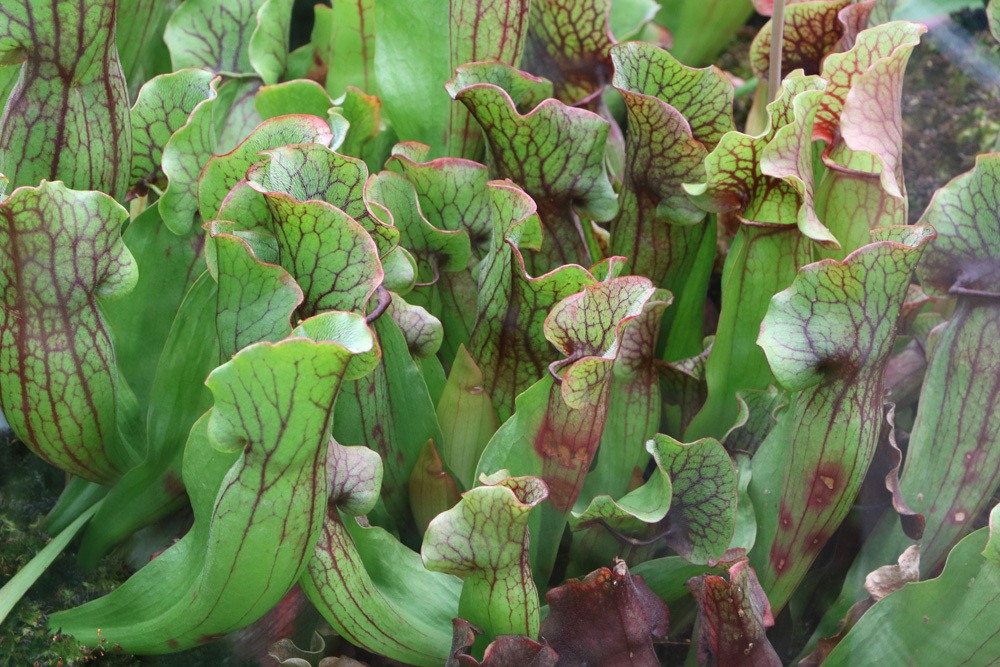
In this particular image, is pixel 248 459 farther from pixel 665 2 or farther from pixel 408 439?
pixel 665 2

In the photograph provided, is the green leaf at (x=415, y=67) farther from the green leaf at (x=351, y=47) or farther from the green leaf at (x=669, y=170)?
the green leaf at (x=669, y=170)

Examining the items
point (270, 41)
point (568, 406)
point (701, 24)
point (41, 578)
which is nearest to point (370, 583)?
point (568, 406)

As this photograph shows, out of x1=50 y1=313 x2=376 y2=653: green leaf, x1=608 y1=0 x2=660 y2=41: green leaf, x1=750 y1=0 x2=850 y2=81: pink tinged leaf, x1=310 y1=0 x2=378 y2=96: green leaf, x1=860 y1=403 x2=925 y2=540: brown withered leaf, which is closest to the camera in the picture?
x1=50 y1=313 x2=376 y2=653: green leaf

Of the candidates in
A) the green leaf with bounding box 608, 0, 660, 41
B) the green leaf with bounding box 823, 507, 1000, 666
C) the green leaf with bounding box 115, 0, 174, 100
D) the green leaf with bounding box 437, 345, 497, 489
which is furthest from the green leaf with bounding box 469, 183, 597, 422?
the green leaf with bounding box 608, 0, 660, 41

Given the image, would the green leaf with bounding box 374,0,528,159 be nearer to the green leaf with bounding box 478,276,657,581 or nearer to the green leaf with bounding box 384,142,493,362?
the green leaf with bounding box 384,142,493,362

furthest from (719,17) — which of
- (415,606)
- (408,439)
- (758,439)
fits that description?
(415,606)
